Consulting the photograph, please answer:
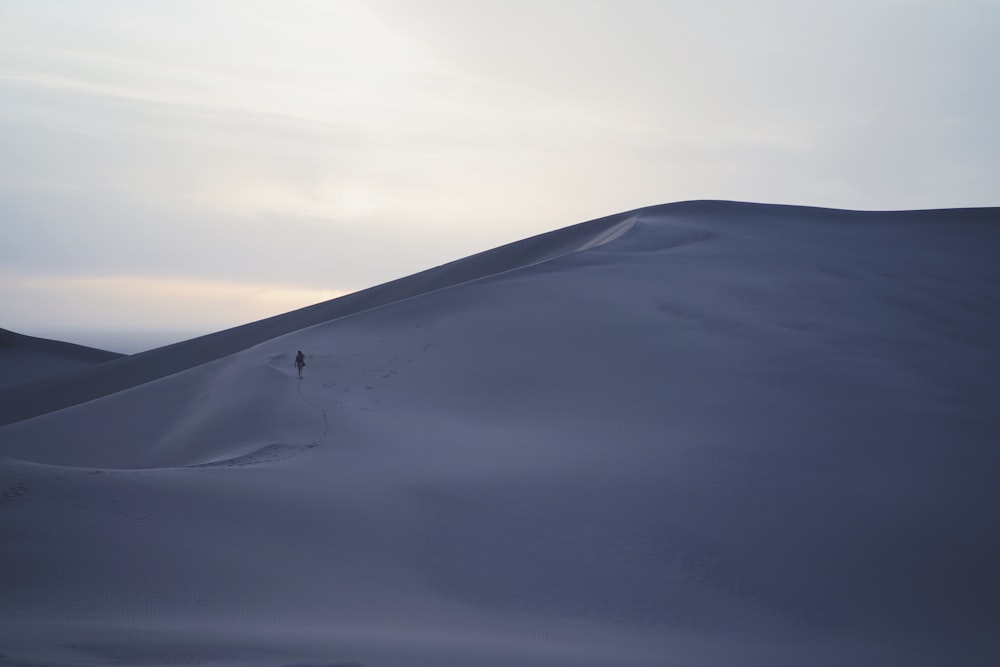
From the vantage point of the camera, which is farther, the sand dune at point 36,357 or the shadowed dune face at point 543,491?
the sand dune at point 36,357

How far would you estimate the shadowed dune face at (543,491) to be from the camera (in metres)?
5.34

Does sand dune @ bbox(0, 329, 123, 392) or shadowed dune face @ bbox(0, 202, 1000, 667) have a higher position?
sand dune @ bbox(0, 329, 123, 392)

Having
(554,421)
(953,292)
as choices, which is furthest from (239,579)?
(953,292)

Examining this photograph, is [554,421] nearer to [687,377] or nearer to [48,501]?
[687,377]

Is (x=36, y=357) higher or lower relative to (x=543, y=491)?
higher

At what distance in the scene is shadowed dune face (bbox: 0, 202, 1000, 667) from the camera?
5.34 meters

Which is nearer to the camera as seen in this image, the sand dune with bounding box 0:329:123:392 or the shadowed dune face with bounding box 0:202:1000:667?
the shadowed dune face with bounding box 0:202:1000:667

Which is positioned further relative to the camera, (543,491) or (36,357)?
(36,357)

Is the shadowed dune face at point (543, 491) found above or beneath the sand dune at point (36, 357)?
beneath

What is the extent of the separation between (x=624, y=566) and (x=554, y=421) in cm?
329

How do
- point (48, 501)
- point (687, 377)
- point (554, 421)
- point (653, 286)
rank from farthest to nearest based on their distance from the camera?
point (653, 286) → point (687, 377) → point (554, 421) → point (48, 501)

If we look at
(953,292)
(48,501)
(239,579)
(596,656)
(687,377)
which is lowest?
(596,656)

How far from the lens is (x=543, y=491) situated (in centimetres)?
767

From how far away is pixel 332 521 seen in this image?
263 inches
